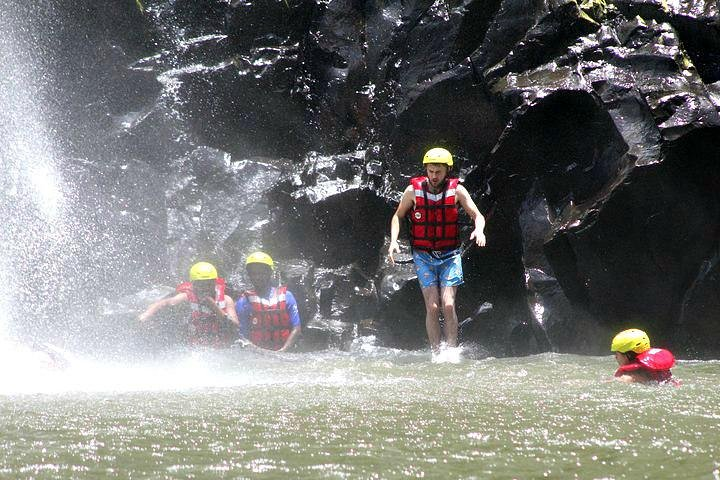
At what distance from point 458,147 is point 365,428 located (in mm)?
7144

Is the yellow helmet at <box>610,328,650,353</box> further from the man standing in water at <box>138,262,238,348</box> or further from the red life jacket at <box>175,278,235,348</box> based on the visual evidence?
the red life jacket at <box>175,278,235,348</box>

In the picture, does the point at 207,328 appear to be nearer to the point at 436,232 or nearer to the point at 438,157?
the point at 436,232

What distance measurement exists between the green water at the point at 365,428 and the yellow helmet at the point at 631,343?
13.5 inches

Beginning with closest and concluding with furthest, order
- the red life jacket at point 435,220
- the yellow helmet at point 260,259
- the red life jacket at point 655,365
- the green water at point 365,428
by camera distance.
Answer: the green water at point 365,428 → the red life jacket at point 655,365 → the red life jacket at point 435,220 → the yellow helmet at point 260,259

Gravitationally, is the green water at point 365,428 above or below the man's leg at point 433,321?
below

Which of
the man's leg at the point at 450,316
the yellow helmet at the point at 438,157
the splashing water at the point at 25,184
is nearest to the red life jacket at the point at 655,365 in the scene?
the man's leg at the point at 450,316

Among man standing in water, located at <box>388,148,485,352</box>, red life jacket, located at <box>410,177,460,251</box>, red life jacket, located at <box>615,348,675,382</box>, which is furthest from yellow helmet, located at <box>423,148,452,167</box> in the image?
red life jacket, located at <box>615,348,675,382</box>

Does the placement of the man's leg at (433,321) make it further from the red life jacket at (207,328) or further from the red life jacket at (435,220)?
the red life jacket at (207,328)

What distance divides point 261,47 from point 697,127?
23.0 feet

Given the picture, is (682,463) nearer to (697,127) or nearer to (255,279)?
(697,127)

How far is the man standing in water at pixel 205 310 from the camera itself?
9727mm

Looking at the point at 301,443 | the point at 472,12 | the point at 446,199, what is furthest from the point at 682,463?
the point at 472,12

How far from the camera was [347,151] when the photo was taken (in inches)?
452

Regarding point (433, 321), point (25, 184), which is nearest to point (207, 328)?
point (433, 321)
